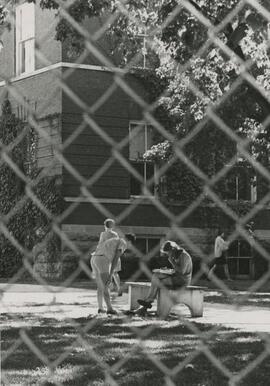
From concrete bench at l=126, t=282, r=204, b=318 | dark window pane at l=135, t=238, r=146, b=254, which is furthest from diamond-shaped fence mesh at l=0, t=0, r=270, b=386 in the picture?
dark window pane at l=135, t=238, r=146, b=254

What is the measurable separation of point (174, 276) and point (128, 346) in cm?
379

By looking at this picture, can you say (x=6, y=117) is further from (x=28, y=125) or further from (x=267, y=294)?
(x=28, y=125)

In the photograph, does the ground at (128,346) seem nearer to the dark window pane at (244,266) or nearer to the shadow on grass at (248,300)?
the shadow on grass at (248,300)

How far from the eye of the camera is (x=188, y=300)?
13477 mm

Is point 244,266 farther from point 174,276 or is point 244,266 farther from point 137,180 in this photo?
point 137,180

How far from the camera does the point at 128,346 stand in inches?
371

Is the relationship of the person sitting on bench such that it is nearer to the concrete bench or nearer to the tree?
the concrete bench

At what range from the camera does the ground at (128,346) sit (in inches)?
286

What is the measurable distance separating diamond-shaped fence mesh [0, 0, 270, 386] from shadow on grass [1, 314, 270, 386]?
28 mm

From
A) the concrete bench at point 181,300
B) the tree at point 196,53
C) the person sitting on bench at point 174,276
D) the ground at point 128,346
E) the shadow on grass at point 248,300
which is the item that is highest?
the tree at point 196,53

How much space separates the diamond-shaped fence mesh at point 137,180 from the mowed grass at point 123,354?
1.2 inches

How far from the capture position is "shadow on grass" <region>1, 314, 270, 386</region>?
7414mm

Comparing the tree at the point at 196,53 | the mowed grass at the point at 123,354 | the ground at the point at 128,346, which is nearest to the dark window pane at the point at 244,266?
the tree at the point at 196,53

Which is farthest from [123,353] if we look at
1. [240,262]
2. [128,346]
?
[240,262]
